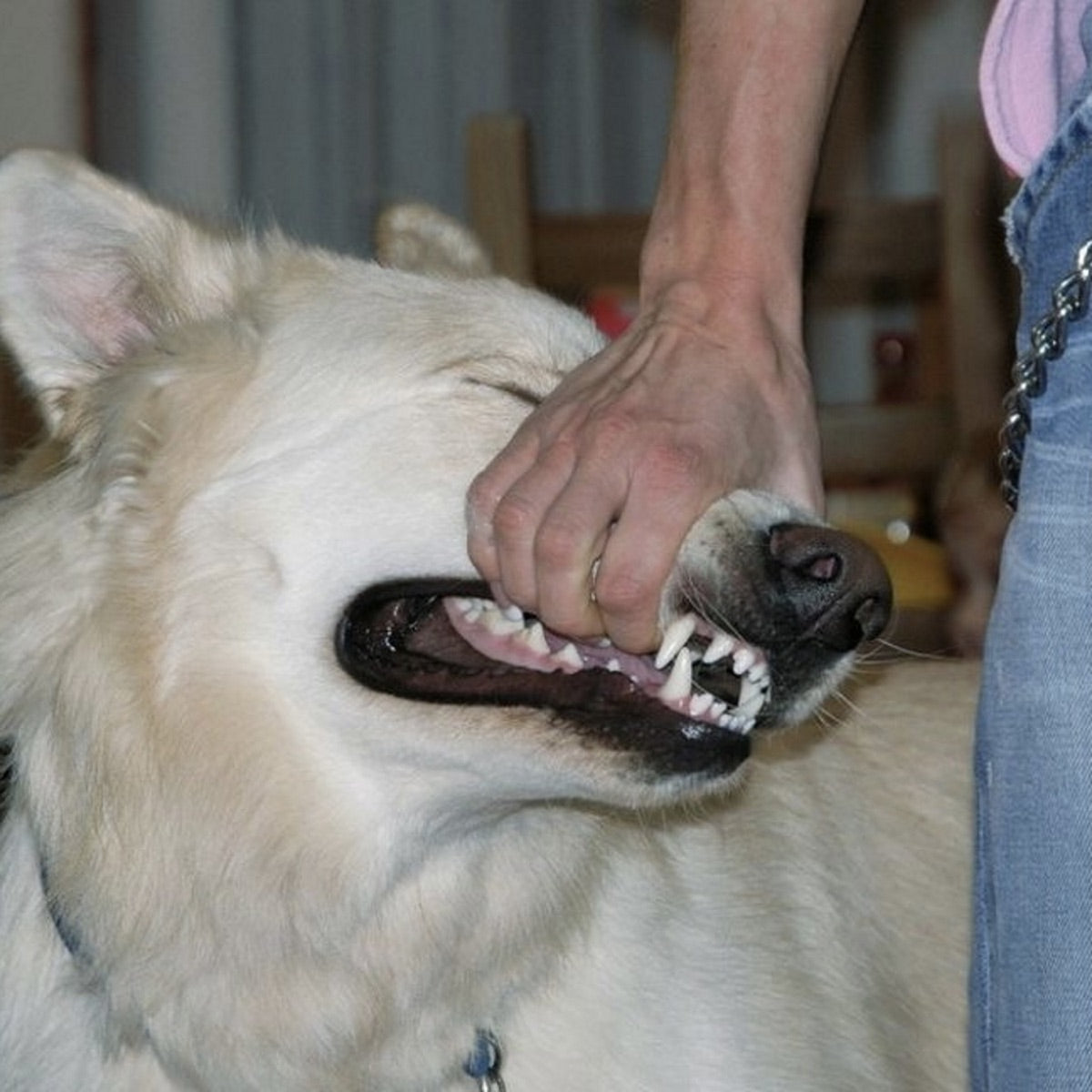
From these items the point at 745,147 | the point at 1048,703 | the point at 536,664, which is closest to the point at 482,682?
the point at 536,664

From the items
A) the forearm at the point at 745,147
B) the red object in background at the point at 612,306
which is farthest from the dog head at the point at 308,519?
the red object in background at the point at 612,306

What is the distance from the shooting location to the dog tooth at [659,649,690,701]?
134cm

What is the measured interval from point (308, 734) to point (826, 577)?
0.47 metres

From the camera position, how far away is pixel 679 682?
4.49 ft

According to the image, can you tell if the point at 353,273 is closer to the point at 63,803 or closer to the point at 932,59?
the point at 63,803

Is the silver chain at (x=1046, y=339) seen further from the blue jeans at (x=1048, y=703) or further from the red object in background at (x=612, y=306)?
the red object in background at (x=612, y=306)

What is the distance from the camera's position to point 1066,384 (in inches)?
37.8

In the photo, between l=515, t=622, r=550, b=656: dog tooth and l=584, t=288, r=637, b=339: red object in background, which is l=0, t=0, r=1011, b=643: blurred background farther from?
l=515, t=622, r=550, b=656: dog tooth

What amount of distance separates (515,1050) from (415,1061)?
0.27 feet

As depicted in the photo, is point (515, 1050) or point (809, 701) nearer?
point (809, 701)

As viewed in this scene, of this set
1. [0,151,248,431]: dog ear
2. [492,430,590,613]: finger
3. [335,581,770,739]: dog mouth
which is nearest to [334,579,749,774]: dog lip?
[335,581,770,739]: dog mouth

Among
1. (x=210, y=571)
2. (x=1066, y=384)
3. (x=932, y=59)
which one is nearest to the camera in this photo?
(x=1066, y=384)

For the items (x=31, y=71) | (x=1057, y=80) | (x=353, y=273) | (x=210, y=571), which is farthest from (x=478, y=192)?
(x=1057, y=80)

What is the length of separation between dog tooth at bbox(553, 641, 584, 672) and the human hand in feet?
0.35
